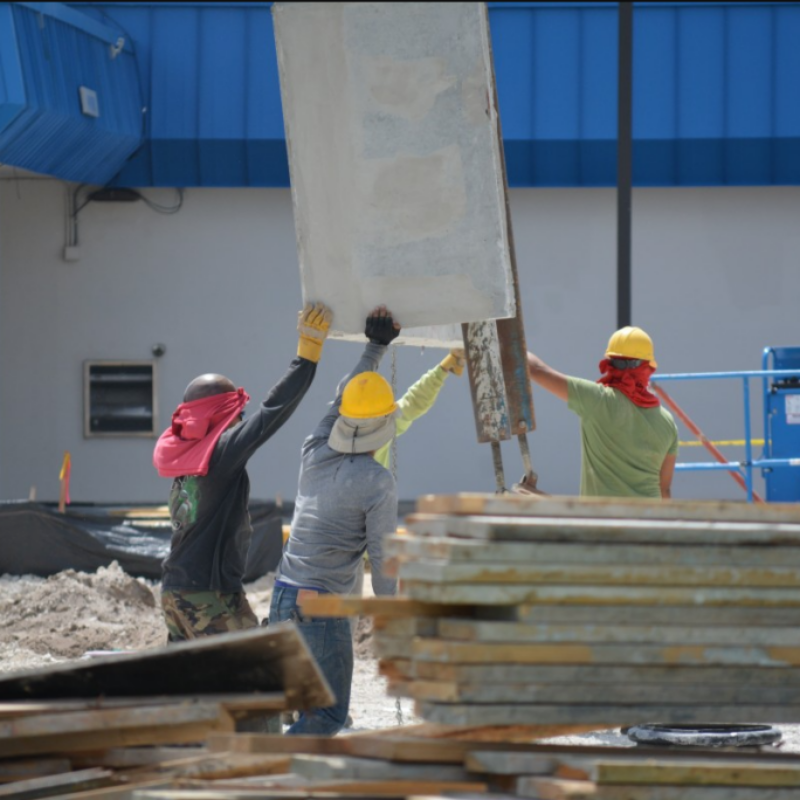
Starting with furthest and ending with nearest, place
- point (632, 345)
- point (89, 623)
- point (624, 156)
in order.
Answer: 1. point (624, 156)
2. point (89, 623)
3. point (632, 345)

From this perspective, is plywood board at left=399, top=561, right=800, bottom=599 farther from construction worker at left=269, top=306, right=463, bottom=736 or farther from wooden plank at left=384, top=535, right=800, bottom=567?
construction worker at left=269, top=306, right=463, bottom=736

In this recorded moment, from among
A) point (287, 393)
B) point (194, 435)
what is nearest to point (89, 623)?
point (194, 435)

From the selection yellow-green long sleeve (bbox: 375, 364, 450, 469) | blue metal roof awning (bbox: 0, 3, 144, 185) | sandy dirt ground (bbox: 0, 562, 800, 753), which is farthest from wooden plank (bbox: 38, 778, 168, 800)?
blue metal roof awning (bbox: 0, 3, 144, 185)

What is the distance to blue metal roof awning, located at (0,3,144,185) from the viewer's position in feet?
43.5

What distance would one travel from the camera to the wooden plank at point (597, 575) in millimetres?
3773

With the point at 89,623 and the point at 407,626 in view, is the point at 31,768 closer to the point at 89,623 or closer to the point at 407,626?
the point at 407,626

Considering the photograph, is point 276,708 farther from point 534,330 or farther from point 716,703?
point 534,330

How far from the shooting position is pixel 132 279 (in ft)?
55.8

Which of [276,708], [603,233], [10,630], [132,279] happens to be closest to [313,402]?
[132,279]

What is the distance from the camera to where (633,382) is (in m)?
7.12

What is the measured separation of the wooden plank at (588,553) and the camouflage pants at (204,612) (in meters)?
2.55

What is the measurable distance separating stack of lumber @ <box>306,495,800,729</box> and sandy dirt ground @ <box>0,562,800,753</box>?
13.4ft

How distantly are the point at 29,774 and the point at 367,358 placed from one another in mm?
2647

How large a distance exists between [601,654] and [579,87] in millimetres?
12941
